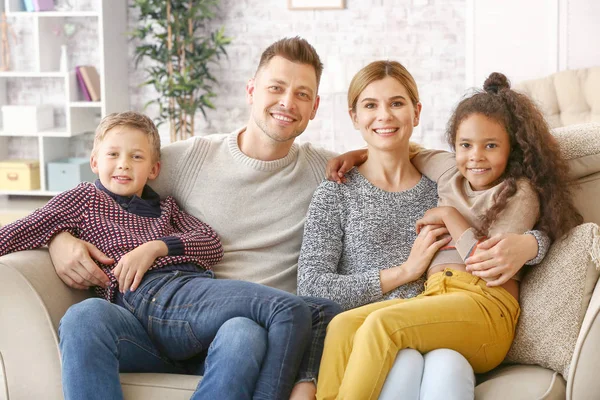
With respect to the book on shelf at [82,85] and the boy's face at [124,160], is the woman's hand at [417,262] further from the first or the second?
the book on shelf at [82,85]

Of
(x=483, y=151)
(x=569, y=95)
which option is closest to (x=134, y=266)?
(x=483, y=151)

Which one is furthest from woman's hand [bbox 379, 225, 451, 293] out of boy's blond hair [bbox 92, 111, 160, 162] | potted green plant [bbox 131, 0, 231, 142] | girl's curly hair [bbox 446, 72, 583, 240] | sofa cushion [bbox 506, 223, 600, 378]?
potted green plant [bbox 131, 0, 231, 142]

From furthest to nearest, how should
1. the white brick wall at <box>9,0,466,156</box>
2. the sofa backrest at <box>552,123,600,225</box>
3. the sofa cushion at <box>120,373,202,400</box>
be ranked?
the white brick wall at <box>9,0,466,156</box>
the sofa backrest at <box>552,123,600,225</box>
the sofa cushion at <box>120,373,202,400</box>

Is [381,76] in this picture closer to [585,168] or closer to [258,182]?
[258,182]

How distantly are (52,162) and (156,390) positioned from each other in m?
4.11

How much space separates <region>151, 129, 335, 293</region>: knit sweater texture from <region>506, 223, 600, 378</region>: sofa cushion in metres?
0.67

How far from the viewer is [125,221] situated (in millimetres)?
2088

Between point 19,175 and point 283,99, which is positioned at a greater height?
point 283,99

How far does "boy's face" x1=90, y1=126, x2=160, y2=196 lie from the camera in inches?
83.6

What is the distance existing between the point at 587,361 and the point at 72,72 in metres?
4.53

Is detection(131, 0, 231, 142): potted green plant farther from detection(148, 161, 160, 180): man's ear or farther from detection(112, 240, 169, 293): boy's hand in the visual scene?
detection(112, 240, 169, 293): boy's hand

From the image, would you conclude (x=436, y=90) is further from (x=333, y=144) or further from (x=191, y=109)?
(x=191, y=109)

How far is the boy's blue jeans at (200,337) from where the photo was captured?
66.3 inches

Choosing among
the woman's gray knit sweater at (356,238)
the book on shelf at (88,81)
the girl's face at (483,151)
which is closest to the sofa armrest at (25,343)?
the woman's gray knit sweater at (356,238)
